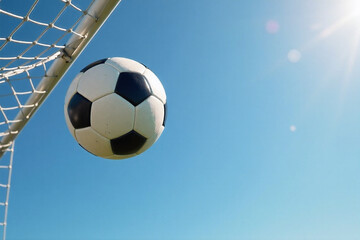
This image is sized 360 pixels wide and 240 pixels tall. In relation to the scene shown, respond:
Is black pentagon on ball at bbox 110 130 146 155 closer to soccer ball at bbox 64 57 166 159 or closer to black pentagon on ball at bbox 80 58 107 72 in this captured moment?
soccer ball at bbox 64 57 166 159

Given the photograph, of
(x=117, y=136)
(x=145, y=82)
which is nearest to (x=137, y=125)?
(x=117, y=136)

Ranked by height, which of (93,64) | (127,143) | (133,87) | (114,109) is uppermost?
(93,64)

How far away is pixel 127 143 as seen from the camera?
2539 millimetres

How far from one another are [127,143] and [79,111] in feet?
1.58

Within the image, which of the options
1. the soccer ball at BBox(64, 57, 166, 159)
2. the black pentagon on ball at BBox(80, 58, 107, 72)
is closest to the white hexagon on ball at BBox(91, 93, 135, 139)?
the soccer ball at BBox(64, 57, 166, 159)

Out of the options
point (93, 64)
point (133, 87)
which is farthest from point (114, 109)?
point (93, 64)

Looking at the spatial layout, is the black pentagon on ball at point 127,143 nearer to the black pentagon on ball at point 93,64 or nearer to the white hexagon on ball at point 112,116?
the white hexagon on ball at point 112,116

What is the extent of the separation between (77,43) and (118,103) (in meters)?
1.61

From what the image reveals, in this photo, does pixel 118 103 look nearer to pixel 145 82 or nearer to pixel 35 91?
pixel 145 82

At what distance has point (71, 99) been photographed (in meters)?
2.64

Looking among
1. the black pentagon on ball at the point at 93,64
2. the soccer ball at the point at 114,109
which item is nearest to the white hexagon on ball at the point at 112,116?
the soccer ball at the point at 114,109

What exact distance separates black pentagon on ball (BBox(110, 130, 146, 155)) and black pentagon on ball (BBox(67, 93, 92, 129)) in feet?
0.92

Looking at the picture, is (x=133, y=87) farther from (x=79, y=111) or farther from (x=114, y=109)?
(x=79, y=111)

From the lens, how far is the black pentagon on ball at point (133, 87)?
2488 mm
